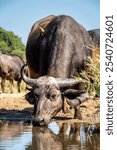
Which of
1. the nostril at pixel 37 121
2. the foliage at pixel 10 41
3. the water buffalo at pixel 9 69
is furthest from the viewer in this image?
the foliage at pixel 10 41

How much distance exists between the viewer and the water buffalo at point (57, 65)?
9.41 metres

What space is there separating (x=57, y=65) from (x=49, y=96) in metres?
1.23

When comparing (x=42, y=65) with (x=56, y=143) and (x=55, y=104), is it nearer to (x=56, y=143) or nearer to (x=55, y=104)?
(x=55, y=104)

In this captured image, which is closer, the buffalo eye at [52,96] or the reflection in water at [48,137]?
the reflection in water at [48,137]

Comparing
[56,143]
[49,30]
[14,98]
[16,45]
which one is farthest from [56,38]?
[16,45]

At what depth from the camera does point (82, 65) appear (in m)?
11.2

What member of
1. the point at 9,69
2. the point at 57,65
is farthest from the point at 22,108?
the point at 9,69

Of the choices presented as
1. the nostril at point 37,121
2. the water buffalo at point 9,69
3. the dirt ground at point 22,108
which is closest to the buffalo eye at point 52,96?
the nostril at point 37,121

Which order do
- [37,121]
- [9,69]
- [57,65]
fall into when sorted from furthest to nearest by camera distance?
[9,69] → [57,65] → [37,121]

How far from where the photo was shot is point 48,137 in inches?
306

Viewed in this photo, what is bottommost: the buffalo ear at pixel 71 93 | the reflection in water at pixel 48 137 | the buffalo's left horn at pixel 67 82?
the reflection in water at pixel 48 137

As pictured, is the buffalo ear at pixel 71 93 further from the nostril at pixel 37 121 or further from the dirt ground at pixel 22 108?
the nostril at pixel 37 121

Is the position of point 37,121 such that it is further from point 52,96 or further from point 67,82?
point 67,82

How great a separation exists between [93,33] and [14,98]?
3271 millimetres
